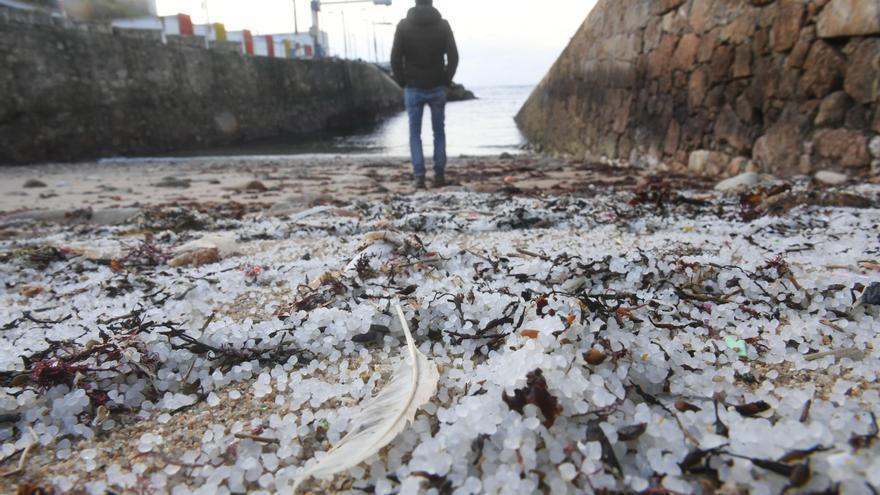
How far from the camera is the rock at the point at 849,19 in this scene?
11.2 ft

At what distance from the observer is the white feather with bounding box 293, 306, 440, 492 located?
0.79m

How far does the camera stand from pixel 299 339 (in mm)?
1262

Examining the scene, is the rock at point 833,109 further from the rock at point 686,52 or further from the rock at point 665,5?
the rock at point 665,5

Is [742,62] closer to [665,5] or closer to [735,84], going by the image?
[735,84]

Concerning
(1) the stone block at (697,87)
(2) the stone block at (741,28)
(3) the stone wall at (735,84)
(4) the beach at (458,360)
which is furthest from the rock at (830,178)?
(1) the stone block at (697,87)

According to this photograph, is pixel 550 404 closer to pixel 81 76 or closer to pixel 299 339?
pixel 299 339

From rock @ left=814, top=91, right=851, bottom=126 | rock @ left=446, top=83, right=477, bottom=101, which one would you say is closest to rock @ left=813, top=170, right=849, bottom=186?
rock @ left=814, top=91, right=851, bottom=126

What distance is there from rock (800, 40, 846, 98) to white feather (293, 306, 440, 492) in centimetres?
431

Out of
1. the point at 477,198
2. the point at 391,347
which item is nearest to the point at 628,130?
the point at 477,198

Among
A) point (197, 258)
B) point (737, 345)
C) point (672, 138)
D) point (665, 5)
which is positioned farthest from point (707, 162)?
point (197, 258)

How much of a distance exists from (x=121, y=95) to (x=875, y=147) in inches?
531

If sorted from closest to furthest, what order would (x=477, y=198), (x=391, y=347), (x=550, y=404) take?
(x=550, y=404)
(x=391, y=347)
(x=477, y=198)

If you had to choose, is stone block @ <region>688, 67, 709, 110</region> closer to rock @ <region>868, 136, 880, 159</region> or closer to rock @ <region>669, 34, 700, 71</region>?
rock @ <region>669, 34, 700, 71</region>

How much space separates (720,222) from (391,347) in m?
2.26
